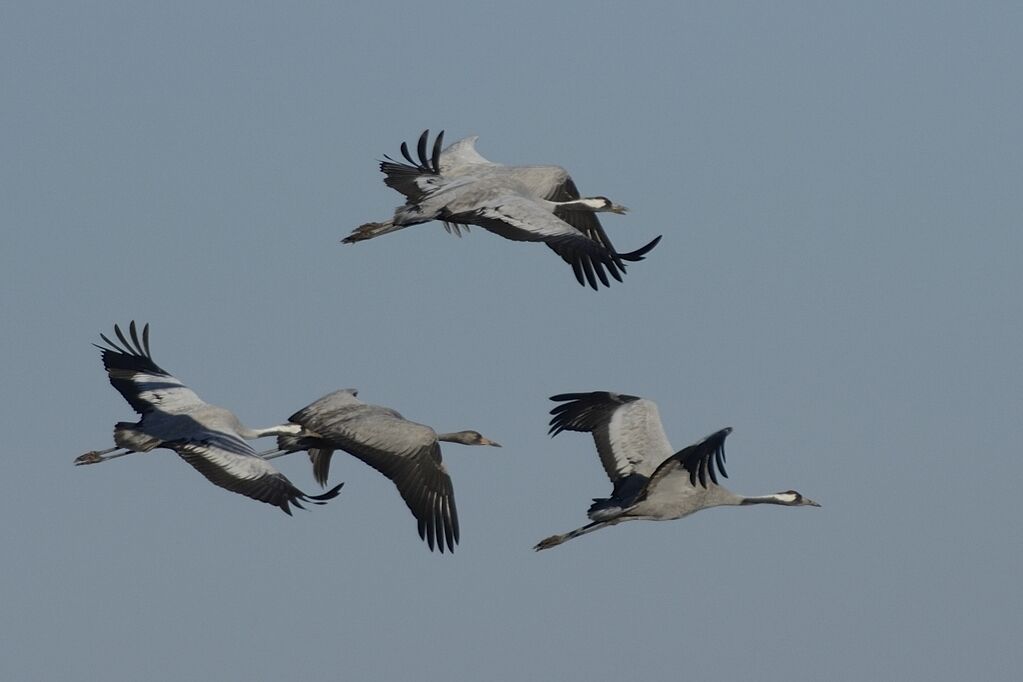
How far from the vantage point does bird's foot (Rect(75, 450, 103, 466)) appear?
2392 centimetres

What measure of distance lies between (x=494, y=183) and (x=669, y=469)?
415cm

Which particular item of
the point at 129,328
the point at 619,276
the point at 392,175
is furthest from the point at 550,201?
the point at 129,328

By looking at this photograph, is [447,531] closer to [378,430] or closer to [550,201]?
[378,430]

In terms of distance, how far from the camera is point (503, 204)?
22.5 m

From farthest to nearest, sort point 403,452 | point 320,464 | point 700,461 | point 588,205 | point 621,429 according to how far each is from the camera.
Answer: point 588,205 → point 320,464 → point 621,429 → point 403,452 → point 700,461

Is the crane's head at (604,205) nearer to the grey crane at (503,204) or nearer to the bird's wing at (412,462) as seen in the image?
the grey crane at (503,204)

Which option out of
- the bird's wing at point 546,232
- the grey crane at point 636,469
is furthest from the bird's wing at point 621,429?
the bird's wing at point 546,232

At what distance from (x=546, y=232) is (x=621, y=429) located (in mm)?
2515

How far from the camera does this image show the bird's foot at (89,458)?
23922 millimetres

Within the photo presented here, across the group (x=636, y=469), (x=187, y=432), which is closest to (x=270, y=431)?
(x=187, y=432)

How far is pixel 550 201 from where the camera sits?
996 inches

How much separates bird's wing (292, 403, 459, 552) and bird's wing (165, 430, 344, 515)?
87 cm

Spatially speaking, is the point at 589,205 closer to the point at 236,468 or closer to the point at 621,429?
the point at 621,429

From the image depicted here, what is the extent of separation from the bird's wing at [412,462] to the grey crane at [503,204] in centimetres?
231
